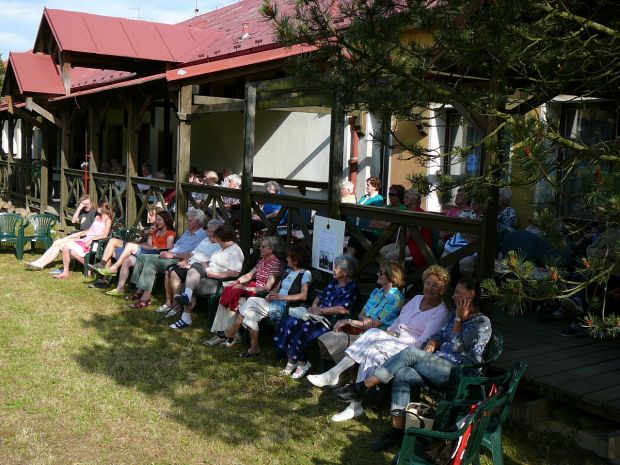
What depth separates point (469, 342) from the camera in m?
4.81

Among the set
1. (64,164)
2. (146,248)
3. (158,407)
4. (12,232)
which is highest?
(64,164)

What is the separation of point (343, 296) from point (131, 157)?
21.9ft

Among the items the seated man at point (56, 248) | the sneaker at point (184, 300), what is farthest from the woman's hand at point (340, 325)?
the seated man at point (56, 248)

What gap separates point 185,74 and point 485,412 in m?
7.20

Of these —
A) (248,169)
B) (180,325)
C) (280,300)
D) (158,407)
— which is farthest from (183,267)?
(158,407)

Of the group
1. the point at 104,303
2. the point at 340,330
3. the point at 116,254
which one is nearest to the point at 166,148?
the point at 116,254

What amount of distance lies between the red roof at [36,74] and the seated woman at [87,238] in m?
4.36

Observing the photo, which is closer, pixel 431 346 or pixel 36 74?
pixel 431 346

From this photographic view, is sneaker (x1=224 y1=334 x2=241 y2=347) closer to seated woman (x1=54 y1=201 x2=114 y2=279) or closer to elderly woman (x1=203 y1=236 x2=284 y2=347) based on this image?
elderly woman (x1=203 y1=236 x2=284 y2=347)

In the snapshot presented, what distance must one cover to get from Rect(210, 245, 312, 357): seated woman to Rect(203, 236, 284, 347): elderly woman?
51mm

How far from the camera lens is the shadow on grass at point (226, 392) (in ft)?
15.9

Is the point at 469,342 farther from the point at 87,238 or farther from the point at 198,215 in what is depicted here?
the point at 87,238

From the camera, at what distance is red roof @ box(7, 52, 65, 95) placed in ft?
46.1

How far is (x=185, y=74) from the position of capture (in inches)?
383
